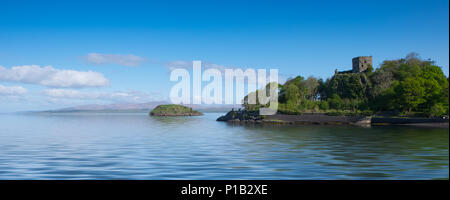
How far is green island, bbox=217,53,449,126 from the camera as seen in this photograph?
8219 centimetres

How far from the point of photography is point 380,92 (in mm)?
101750

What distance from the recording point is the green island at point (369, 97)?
82188mm

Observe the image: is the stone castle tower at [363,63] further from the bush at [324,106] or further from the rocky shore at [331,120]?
the rocky shore at [331,120]

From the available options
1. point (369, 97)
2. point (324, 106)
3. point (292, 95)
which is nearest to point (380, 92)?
point (369, 97)

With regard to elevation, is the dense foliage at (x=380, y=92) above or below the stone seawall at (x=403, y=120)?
above

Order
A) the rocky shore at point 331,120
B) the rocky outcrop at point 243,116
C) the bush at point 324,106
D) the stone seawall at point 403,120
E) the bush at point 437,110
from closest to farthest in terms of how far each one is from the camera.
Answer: the stone seawall at point 403,120, the rocky shore at point 331,120, the bush at point 437,110, the rocky outcrop at point 243,116, the bush at point 324,106

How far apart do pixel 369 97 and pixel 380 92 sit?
5.42 meters

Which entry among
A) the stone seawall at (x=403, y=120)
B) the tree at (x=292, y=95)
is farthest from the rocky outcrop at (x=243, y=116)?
the stone seawall at (x=403, y=120)

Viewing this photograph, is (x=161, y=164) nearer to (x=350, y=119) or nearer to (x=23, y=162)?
(x=23, y=162)
